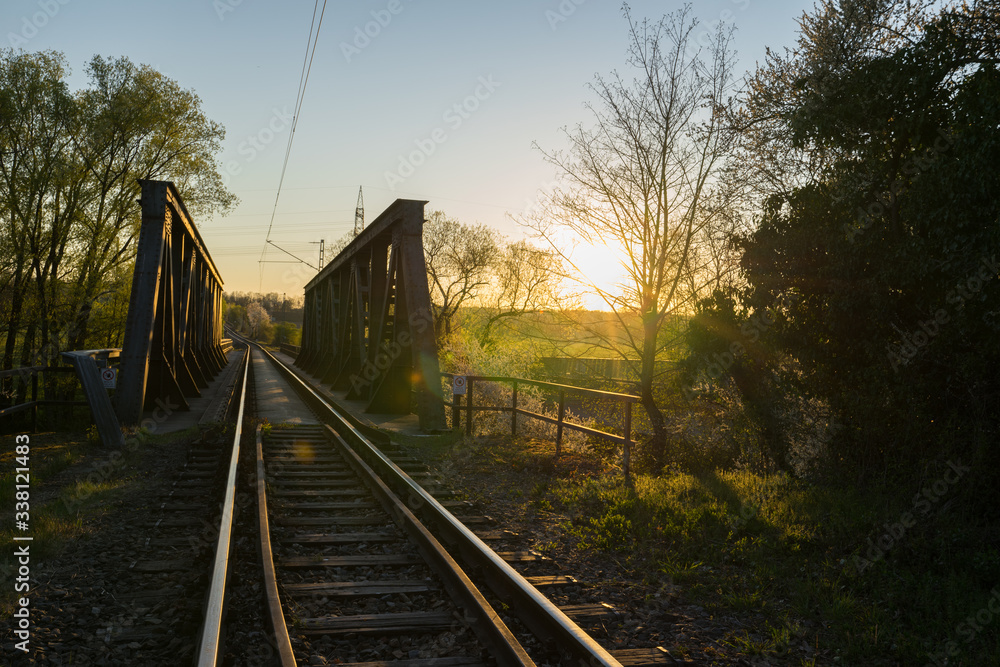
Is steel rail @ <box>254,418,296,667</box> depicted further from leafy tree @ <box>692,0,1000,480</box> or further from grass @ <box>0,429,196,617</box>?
leafy tree @ <box>692,0,1000,480</box>

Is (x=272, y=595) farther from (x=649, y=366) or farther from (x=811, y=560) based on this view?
(x=649, y=366)

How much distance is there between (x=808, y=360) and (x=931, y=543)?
3.16m

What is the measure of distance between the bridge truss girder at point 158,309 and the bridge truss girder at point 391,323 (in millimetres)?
4045

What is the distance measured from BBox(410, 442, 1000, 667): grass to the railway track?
923mm

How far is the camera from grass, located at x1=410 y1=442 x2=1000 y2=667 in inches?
147

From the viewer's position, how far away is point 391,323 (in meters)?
15.2

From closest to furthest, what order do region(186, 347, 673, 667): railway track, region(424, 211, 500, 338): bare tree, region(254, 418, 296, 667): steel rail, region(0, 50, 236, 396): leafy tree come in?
region(254, 418, 296, 667): steel rail → region(186, 347, 673, 667): railway track → region(0, 50, 236, 396): leafy tree → region(424, 211, 500, 338): bare tree

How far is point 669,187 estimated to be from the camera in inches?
477

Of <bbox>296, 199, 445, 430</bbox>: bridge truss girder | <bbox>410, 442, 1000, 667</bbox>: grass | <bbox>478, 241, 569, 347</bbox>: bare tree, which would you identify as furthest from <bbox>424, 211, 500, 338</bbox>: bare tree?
<bbox>410, 442, 1000, 667</bbox>: grass

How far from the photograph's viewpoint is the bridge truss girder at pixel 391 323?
37.5ft

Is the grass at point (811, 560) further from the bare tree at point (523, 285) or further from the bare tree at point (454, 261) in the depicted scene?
the bare tree at point (454, 261)

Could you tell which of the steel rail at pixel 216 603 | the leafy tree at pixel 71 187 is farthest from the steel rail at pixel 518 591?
the leafy tree at pixel 71 187

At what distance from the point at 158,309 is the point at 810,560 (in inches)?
478

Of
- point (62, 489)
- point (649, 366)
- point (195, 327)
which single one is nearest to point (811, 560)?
point (62, 489)
